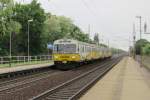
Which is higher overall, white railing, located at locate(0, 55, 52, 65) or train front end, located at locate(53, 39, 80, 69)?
train front end, located at locate(53, 39, 80, 69)

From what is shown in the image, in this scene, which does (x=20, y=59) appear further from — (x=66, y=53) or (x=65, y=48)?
(x=66, y=53)

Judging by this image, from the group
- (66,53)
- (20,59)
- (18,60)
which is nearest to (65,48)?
(66,53)

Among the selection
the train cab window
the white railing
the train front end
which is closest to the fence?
the white railing

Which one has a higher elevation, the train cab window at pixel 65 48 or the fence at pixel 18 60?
the train cab window at pixel 65 48

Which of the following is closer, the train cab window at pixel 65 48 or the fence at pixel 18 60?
the train cab window at pixel 65 48

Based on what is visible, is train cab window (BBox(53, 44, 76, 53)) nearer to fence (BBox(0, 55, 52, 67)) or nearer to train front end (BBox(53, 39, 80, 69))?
train front end (BBox(53, 39, 80, 69))

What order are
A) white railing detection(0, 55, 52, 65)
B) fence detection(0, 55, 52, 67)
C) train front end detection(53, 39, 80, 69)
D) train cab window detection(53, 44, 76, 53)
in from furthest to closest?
white railing detection(0, 55, 52, 65) → fence detection(0, 55, 52, 67) → train cab window detection(53, 44, 76, 53) → train front end detection(53, 39, 80, 69)

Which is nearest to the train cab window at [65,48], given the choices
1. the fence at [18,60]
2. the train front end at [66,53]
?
the train front end at [66,53]

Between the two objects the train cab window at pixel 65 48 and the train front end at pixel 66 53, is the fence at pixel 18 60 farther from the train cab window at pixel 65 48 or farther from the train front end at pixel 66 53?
the train cab window at pixel 65 48

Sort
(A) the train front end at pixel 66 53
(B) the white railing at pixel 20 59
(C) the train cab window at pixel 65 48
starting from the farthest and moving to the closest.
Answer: (B) the white railing at pixel 20 59 < (C) the train cab window at pixel 65 48 < (A) the train front end at pixel 66 53

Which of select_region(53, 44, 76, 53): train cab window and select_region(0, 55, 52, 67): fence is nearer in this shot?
select_region(53, 44, 76, 53): train cab window

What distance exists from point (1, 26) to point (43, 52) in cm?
2870

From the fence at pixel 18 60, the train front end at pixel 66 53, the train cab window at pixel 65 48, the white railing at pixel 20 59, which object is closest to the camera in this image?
the train front end at pixel 66 53

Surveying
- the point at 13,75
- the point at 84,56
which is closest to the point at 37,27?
the point at 84,56
